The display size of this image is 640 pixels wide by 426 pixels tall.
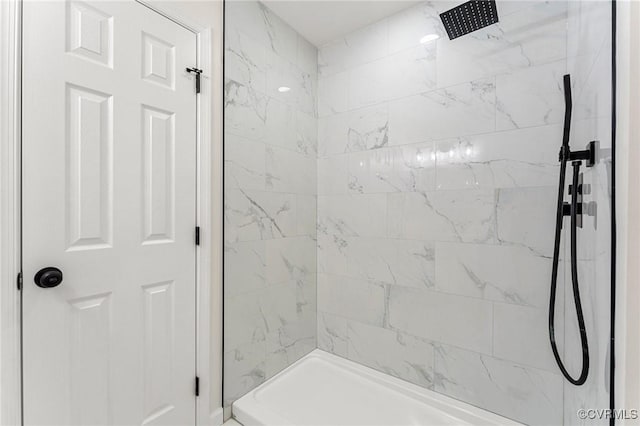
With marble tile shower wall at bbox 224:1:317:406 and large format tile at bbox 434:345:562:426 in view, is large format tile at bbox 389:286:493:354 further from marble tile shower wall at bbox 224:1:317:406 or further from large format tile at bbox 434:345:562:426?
marble tile shower wall at bbox 224:1:317:406

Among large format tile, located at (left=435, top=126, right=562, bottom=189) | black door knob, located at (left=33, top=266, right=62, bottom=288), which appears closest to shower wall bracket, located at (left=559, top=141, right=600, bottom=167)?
large format tile, located at (left=435, top=126, right=562, bottom=189)

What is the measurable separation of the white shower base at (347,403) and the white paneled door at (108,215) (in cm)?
41

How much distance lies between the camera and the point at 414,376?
5.99ft

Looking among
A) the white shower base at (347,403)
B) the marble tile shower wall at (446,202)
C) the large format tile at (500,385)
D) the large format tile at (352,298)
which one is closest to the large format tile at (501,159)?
the marble tile shower wall at (446,202)

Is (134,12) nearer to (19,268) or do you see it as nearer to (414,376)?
(19,268)

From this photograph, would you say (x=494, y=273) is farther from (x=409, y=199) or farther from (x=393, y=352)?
(x=393, y=352)

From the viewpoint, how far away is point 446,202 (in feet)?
5.63

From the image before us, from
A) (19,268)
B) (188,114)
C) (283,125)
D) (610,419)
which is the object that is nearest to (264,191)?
(283,125)

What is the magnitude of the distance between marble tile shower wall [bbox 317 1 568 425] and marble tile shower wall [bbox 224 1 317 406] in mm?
155

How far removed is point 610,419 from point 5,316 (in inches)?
66.4

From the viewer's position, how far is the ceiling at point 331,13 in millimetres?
1849

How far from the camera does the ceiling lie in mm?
1849

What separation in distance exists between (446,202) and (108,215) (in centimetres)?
168

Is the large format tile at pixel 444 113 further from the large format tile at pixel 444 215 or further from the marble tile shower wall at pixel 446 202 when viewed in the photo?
the large format tile at pixel 444 215
